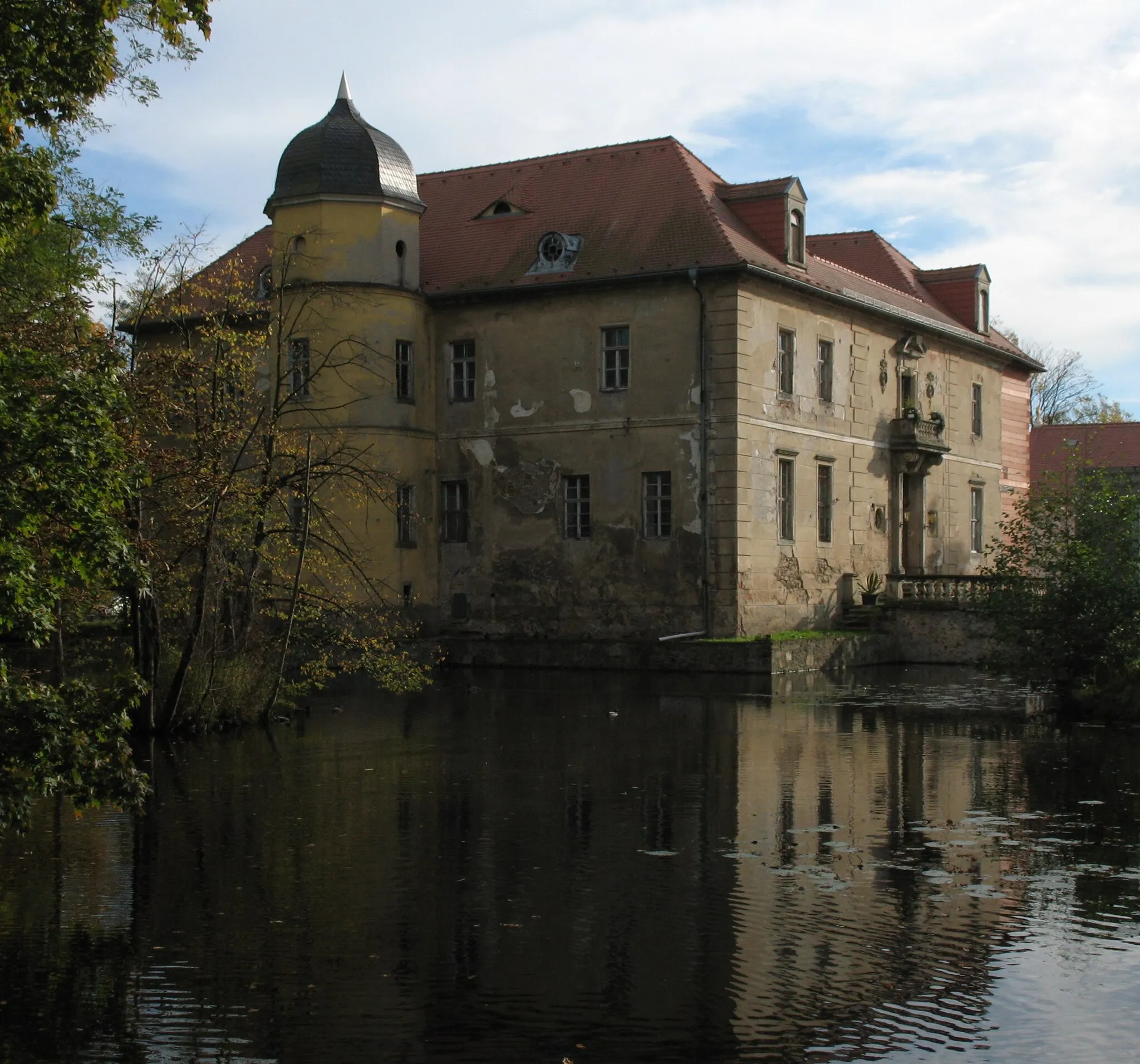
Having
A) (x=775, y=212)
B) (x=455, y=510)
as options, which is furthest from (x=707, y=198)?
(x=455, y=510)

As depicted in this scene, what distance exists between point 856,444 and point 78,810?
31.8 metres

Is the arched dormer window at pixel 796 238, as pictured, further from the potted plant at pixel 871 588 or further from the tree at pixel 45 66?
the tree at pixel 45 66

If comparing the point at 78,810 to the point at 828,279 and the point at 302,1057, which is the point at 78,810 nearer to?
the point at 302,1057

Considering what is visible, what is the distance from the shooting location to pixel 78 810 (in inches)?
459

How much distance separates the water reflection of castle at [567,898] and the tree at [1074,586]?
554 cm

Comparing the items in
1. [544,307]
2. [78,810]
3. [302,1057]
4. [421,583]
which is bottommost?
[302,1057]

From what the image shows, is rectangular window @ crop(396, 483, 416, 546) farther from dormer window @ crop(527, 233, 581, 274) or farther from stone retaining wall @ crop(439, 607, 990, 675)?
dormer window @ crop(527, 233, 581, 274)

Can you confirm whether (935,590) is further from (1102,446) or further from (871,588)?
(1102,446)

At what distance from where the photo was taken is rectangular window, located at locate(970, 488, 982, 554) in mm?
48188

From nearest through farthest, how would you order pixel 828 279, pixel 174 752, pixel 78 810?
pixel 78 810 < pixel 174 752 < pixel 828 279

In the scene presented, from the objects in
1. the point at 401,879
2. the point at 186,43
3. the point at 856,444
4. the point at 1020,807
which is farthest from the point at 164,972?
the point at 856,444

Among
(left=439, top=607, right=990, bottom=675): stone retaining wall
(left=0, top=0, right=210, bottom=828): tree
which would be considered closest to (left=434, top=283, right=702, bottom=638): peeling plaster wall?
(left=439, top=607, right=990, bottom=675): stone retaining wall

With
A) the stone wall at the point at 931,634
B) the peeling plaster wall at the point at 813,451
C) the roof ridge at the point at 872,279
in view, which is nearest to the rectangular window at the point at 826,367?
the peeling plaster wall at the point at 813,451

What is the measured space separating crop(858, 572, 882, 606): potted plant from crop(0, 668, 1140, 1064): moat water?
19637mm
